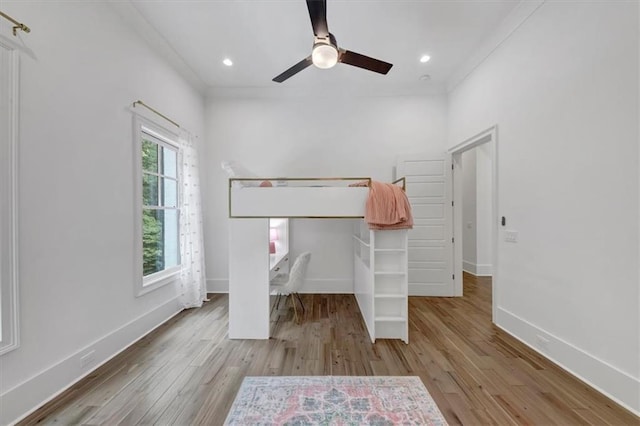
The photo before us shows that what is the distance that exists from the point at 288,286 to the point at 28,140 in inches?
94.2

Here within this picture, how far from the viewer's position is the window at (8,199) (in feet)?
5.04

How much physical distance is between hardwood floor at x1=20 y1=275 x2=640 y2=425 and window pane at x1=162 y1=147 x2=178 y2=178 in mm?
1861

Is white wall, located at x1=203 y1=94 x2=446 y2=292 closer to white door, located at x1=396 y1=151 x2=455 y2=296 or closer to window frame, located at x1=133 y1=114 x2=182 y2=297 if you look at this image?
white door, located at x1=396 y1=151 x2=455 y2=296

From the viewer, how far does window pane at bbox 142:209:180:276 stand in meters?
2.95

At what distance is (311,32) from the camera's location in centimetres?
285

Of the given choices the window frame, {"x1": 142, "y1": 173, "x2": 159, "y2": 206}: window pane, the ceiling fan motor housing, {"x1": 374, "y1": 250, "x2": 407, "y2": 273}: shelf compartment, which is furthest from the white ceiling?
{"x1": 374, "y1": 250, "x2": 407, "y2": 273}: shelf compartment

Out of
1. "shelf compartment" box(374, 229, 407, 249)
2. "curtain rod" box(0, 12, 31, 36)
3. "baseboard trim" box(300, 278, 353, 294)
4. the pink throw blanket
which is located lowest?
"baseboard trim" box(300, 278, 353, 294)

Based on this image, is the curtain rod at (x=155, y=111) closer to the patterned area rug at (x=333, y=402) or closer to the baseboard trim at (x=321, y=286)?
the baseboard trim at (x=321, y=286)

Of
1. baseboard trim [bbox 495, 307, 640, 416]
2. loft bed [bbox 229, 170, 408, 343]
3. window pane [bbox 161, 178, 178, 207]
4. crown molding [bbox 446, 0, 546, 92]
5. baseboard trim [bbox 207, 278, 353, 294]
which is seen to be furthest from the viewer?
baseboard trim [bbox 207, 278, 353, 294]

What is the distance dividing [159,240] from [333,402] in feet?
8.98

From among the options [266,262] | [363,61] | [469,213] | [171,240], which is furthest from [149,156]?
[469,213]

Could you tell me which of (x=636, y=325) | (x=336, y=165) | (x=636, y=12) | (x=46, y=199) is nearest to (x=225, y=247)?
(x=336, y=165)

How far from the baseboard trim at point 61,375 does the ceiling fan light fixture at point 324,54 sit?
2.92 meters

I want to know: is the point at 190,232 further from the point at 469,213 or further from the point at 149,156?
the point at 469,213
